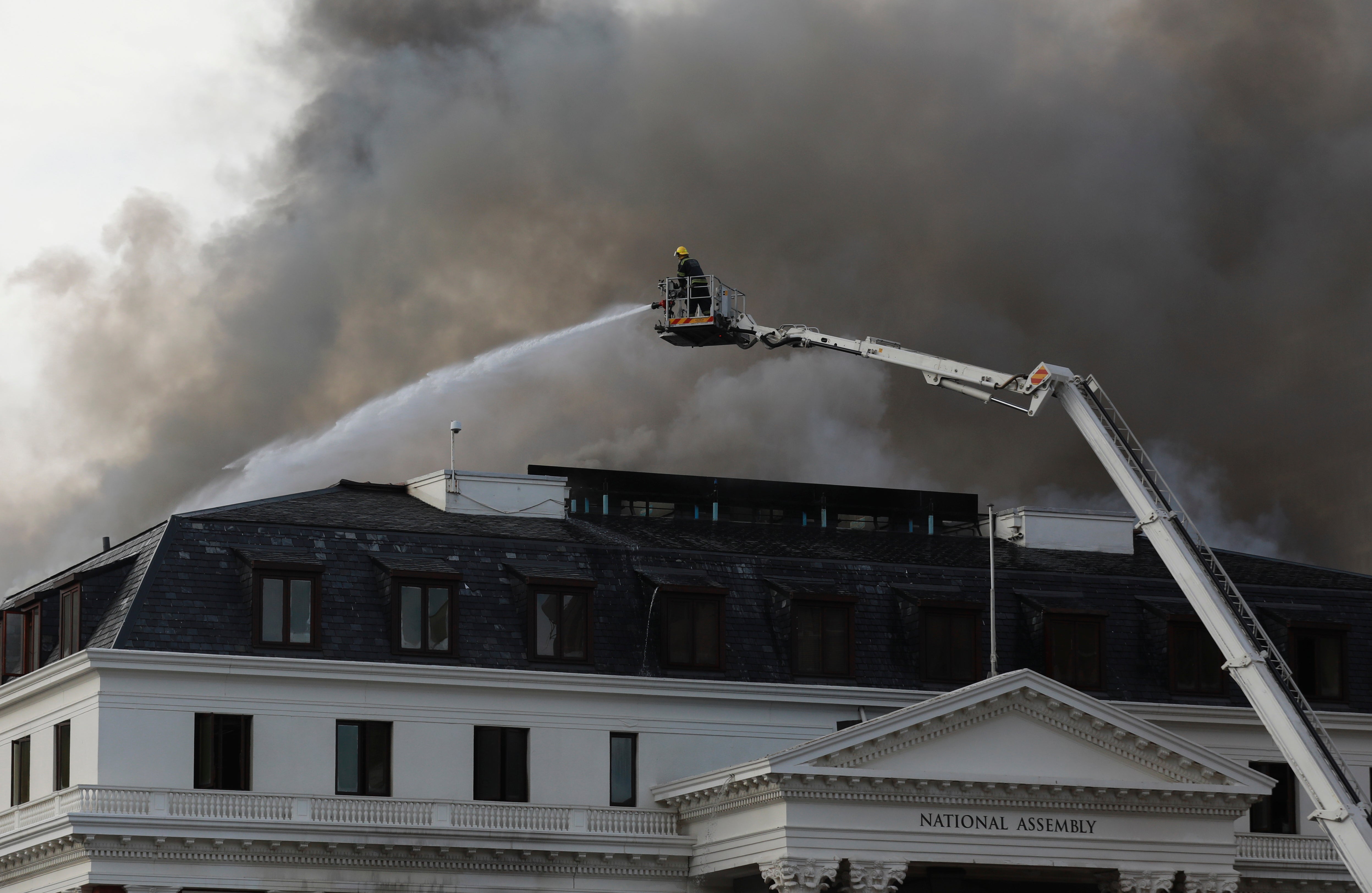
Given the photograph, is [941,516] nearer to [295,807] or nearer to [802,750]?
[802,750]

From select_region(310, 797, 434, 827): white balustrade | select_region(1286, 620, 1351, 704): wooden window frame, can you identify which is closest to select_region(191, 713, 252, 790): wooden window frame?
select_region(310, 797, 434, 827): white balustrade

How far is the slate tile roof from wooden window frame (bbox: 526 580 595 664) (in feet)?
0.79

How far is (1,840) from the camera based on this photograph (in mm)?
65125

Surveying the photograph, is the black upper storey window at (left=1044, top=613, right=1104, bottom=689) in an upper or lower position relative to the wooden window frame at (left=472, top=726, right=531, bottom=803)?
upper

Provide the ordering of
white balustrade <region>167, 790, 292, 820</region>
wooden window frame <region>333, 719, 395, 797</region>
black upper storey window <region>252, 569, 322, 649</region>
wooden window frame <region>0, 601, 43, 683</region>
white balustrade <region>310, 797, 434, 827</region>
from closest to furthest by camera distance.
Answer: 1. white balustrade <region>167, 790, 292, 820</region>
2. white balustrade <region>310, 797, 434, 827</region>
3. black upper storey window <region>252, 569, 322, 649</region>
4. wooden window frame <region>333, 719, 395, 797</region>
5. wooden window frame <region>0, 601, 43, 683</region>

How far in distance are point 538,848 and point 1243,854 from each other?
22.4m

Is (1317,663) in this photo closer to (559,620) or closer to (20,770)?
(559,620)

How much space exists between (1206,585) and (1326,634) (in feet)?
52.2

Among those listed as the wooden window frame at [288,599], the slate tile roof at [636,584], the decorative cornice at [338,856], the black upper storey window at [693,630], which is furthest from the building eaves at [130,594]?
the black upper storey window at [693,630]

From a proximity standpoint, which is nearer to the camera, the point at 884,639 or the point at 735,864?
the point at 735,864

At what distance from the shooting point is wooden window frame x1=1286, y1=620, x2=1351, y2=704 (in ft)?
248

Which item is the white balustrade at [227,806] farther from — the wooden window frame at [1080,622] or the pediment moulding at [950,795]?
the wooden window frame at [1080,622]

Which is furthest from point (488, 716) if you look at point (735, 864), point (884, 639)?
point (884, 639)

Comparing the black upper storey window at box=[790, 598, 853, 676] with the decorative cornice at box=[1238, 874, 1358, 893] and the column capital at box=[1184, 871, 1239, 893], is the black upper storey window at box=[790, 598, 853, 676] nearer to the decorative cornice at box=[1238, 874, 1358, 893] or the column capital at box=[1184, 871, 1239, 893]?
the column capital at box=[1184, 871, 1239, 893]
